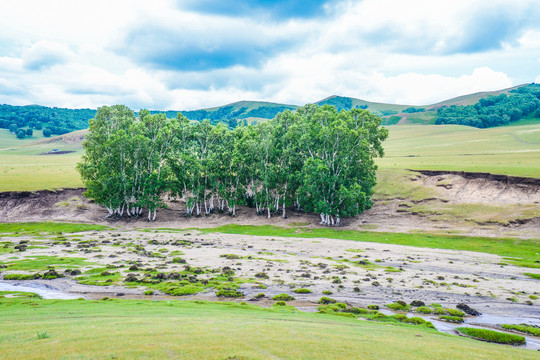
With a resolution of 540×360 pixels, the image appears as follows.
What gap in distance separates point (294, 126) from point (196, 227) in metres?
32.3

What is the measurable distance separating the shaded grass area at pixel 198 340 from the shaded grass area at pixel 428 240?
Result: 35.4 meters

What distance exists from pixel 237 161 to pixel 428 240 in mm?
44945

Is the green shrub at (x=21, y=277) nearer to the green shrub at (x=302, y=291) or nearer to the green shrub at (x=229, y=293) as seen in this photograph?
the green shrub at (x=229, y=293)

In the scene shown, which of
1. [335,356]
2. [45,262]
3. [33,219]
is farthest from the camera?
[33,219]

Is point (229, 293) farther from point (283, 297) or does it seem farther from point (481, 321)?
point (481, 321)

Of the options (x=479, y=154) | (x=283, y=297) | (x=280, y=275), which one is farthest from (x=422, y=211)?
(x=479, y=154)

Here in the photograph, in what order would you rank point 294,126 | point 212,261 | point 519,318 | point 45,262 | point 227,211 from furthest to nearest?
point 227,211 < point 294,126 < point 212,261 < point 45,262 < point 519,318

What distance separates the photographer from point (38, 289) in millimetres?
30125

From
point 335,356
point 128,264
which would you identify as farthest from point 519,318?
point 128,264

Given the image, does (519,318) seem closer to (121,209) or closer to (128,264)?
(128,264)

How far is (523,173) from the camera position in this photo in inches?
2918

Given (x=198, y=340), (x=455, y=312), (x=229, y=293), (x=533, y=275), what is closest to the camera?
(x=198, y=340)

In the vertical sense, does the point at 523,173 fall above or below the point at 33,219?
above

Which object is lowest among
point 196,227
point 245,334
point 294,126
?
point 196,227
